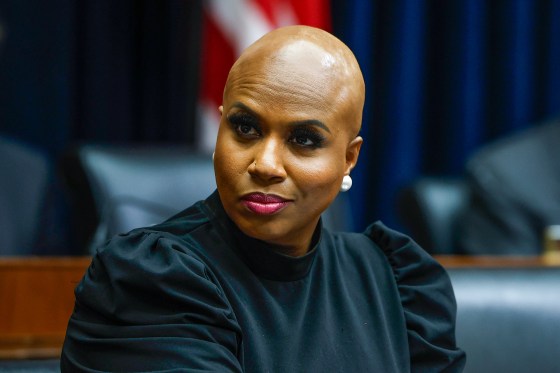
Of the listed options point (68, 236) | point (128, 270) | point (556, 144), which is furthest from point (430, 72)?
point (128, 270)

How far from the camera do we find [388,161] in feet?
12.4

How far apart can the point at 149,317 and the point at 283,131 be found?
261 millimetres

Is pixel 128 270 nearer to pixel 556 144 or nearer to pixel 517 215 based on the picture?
pixel 517 215

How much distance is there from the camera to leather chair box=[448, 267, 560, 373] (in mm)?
1763

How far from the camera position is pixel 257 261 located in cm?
129

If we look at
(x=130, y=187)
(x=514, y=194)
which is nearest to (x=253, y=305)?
(x=130, y=187)

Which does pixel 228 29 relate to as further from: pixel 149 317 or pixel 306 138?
pixel 149 317

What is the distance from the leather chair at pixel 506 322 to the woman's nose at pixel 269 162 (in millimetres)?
649

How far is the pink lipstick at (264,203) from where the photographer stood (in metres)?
1.23

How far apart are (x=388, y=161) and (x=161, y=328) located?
2.68m

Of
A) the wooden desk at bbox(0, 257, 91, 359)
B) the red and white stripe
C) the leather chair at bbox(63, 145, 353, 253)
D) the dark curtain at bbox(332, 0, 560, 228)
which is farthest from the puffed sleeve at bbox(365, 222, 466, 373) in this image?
the dark curtain at bbox(332, 0, 560, 228)

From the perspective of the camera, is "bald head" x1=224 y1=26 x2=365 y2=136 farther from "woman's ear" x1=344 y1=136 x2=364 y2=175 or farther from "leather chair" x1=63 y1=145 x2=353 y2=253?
"leather chair" x1=63 y1=145 x2=353 y2=253

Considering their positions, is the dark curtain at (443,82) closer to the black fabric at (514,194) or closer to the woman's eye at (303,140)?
the black fabric at (514,194)

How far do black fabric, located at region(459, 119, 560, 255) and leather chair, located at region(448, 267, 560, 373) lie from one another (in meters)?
1.16
